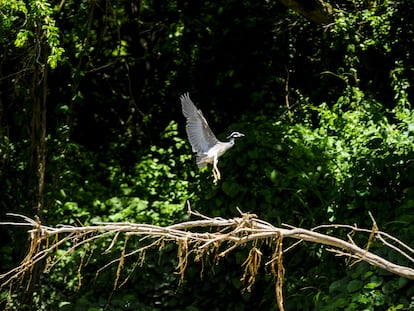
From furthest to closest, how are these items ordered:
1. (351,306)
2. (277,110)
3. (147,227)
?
(277,110) < (351,306) < (147,227)

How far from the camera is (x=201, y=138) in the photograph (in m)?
5.89

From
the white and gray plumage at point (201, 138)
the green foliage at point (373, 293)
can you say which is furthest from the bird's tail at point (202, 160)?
the green foliage at point (373, 293)

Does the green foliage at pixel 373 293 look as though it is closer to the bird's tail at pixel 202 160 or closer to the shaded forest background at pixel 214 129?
the shaded forest background at pixel 214 129

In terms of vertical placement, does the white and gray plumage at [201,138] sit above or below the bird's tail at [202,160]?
above

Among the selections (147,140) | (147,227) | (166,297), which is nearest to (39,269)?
(166,297)

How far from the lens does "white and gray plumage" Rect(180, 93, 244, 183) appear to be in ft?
19.0

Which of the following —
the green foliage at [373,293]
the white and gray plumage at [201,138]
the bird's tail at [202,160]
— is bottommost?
the green foliage at [373,293]

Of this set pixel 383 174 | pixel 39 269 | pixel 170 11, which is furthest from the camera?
pixel 170 11

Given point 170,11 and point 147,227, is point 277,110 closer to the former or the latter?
point 170,11

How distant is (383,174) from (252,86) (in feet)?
8.30

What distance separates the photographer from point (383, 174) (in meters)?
6.16

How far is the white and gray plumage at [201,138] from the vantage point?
579 centimetres

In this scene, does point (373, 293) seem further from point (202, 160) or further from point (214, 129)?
point (214, 129)

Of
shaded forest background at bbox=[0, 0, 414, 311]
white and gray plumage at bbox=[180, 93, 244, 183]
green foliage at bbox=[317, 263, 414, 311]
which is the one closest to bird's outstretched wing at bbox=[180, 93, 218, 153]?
white and gray plumage at bbox=[180, 93, 244, 183]
